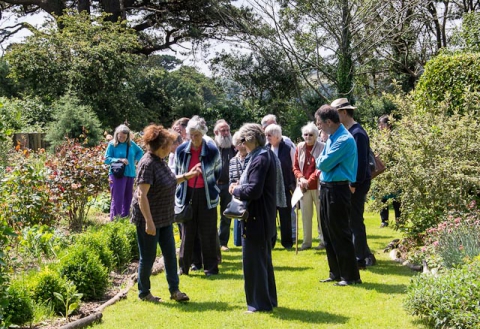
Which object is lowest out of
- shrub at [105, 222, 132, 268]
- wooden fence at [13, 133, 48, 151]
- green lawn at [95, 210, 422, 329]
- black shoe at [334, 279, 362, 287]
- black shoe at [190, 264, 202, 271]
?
green lawn at [95, 210, 422, 329]

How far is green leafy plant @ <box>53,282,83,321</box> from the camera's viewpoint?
5.91 meters

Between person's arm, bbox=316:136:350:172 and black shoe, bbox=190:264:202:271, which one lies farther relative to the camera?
black shoe, bbox=190:264:202:271

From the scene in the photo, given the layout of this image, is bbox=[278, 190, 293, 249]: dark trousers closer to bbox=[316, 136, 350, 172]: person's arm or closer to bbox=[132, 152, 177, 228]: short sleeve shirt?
bbox=[316, 136, 350, 172]: person's arm

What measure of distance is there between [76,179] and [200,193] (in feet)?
11.5

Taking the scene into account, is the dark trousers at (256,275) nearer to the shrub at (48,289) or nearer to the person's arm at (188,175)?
the person's arm at (188,175)

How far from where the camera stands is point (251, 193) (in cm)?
595

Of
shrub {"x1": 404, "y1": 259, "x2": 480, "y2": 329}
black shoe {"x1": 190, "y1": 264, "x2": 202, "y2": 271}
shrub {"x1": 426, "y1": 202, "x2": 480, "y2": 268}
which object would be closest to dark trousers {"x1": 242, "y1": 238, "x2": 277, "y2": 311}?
shrub {"x1": 404, "y1": 259, "x2": 480, "y2": 329}

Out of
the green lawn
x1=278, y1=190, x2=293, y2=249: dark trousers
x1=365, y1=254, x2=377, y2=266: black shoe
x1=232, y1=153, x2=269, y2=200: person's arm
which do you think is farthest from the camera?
x1=278, y1=190, x2=293, y2=249: dark trousers

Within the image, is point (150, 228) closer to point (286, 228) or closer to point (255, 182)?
point (255, 182)

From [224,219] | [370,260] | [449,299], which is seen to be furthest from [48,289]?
[370,260]

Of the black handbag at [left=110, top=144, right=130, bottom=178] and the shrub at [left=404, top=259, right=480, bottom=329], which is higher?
the black handbag at [left=110, top=144, right=130, bottom=178]

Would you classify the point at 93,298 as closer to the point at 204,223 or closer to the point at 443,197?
the point at 204,223

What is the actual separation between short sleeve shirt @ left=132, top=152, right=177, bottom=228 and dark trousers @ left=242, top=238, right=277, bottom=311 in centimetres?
99

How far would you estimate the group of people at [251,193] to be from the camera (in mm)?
6121
